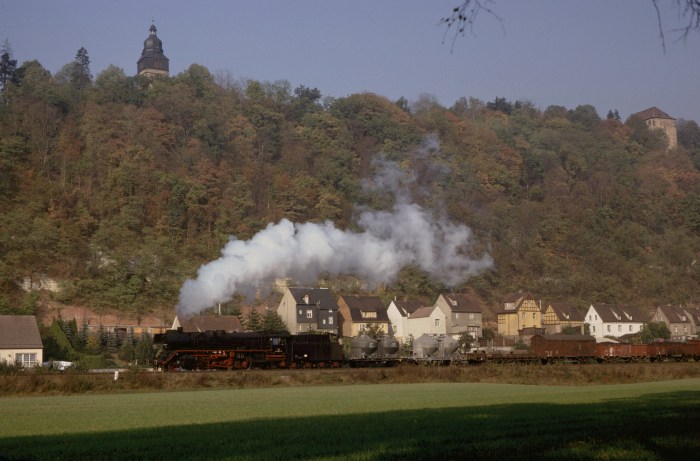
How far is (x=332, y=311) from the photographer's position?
3927 inches

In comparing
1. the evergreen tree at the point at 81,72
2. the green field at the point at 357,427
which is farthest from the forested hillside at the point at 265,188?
the green field at the point at 357,427

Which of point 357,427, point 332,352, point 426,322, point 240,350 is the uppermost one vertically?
point 426,322

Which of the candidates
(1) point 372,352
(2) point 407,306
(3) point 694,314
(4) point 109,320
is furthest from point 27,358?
(3) point 694,314

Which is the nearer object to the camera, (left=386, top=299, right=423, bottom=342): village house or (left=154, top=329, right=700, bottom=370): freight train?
(left=154, top=329, right=700, bottom=370): freight train

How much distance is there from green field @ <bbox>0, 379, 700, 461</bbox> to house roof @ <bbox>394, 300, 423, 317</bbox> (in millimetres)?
70090

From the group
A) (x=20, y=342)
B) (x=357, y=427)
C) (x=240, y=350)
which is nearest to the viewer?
(x=357, y=427)

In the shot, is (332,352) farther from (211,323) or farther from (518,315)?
(518,315)

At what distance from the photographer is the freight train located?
5828 cm

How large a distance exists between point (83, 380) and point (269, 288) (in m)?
58.0

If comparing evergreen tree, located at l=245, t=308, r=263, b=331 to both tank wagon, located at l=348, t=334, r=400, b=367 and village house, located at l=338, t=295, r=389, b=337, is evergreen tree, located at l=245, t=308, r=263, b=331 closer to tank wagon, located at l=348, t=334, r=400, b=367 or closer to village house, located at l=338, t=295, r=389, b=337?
tank wagon, located at l=348, t=334, r=400, b=367

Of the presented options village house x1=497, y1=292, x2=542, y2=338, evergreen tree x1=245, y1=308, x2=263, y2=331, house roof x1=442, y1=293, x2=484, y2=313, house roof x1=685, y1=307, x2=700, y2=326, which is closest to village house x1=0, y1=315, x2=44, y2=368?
evergreen tree x1=245, y1=308, x2=263, y2=331

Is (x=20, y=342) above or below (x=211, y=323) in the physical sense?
below

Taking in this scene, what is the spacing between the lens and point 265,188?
422 ft

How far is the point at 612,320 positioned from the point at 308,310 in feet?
138
